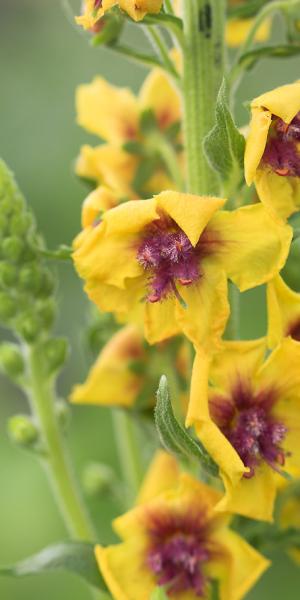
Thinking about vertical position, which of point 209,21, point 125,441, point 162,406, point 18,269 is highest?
point 209,21

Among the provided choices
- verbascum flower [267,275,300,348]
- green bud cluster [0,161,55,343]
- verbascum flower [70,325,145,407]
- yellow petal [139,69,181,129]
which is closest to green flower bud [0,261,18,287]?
green bud cluster [0,161,55,343]

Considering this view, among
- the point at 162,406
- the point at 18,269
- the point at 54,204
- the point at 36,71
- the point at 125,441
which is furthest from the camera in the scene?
the point at 36,71

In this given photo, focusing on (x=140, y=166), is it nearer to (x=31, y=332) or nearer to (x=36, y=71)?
(x=31, y=332)

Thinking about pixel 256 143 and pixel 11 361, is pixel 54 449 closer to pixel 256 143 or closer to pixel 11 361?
pixel 11 361

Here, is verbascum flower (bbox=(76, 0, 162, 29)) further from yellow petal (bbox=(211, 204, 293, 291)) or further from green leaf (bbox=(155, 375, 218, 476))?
green leaf (bbox=(155, 375, 218, 476))

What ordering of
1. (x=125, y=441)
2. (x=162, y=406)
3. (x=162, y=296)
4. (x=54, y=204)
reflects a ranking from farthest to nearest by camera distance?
(x=54, y=204), (x=125, y=441), (x=162, y=296), (x=162, y=406)

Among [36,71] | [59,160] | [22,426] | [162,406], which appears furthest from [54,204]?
[162,406]

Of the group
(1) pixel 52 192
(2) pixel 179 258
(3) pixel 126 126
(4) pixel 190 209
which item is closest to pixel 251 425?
(2) pixel 179 258

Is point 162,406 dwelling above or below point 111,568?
above
